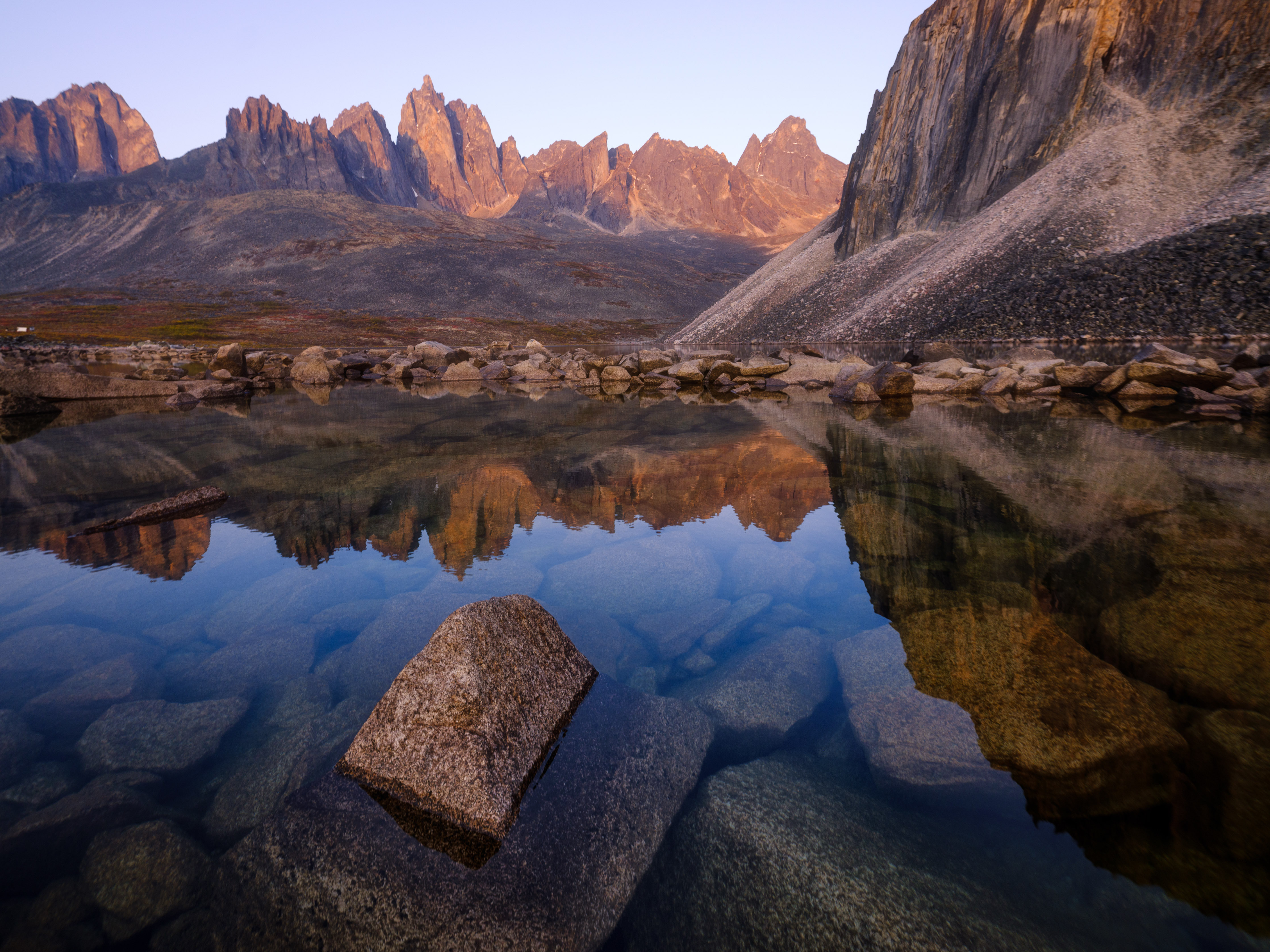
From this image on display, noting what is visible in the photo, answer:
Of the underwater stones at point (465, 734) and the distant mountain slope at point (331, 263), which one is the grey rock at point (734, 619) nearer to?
the underwater stones at point (465, 734)

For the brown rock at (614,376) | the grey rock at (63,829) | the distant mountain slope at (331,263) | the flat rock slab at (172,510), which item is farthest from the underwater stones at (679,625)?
the distant mountain slope at (331,263)

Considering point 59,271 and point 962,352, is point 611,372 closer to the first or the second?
point 962,352

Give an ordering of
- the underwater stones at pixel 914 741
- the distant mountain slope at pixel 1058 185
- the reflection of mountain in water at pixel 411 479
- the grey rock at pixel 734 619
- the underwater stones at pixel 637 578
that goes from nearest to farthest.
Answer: the underwater stones at pixel 914 741
the grey rock at pixel 734 619
the underwater stones at pixel 637 578
the reflection of mountain in water at pixel 411 479
the distant mountain slope at pixel 1058 185

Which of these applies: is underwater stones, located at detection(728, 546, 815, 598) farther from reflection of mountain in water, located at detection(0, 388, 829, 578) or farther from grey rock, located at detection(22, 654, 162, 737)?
grey rock, located at detection(22, 654, 162, 737)

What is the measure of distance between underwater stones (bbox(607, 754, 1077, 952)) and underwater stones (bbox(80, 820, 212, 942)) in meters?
2.14

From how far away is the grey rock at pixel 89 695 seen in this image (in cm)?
416

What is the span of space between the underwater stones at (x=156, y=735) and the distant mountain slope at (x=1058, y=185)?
40.3 m

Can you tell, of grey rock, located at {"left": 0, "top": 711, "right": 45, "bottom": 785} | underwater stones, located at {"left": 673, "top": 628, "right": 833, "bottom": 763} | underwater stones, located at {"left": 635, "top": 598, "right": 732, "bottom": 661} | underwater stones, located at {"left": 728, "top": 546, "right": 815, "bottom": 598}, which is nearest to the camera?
grey rock, located at {"left": 0, "top": 711, "right": 45, "bottom": 785}

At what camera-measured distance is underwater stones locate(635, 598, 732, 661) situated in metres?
5.21

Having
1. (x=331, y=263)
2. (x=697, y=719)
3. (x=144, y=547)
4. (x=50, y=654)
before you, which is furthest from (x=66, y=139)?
(x=697, y=719)

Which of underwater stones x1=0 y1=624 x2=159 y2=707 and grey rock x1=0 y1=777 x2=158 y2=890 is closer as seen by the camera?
grey rock x1=0 y1=777 x2=158 y2=890

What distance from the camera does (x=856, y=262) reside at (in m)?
54.5

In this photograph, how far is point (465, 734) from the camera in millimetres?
3355

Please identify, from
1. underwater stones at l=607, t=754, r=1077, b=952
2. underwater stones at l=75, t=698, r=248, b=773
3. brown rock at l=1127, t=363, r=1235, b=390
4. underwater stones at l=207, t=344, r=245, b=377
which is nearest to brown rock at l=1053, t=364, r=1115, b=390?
brown rock at l=1127, t=363, r=1235, b=390
